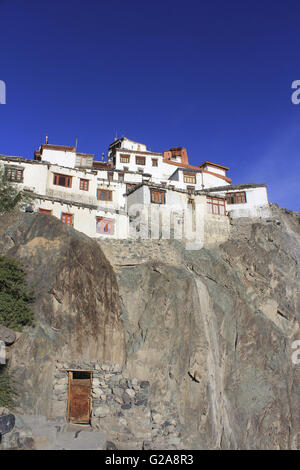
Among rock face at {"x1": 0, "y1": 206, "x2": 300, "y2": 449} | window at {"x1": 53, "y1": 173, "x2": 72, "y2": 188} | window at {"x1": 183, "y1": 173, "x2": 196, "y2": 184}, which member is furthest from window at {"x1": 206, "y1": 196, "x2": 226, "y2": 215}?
window at {"x1": 53, "y1": 173, "x2": 72, "y2": 188}

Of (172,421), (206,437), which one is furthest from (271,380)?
(172,421)

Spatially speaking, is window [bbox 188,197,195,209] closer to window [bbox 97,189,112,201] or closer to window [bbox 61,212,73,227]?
window [bbox 97,189,112,201]

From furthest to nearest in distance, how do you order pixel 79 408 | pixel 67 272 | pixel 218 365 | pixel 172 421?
pixel 218 365
pixel 67 272
pixel 172 421
pixel 79 408

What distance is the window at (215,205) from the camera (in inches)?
1481

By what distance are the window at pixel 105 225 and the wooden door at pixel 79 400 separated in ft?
56.9

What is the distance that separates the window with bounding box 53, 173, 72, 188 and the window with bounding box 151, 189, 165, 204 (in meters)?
8.73

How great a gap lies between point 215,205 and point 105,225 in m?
14.2

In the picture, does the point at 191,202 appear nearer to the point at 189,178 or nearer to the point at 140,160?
the point at 189,178

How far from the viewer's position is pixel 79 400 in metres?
14.7

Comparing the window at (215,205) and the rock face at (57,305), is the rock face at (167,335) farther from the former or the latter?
the window at (215,205)

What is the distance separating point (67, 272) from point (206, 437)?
1345 centimetres

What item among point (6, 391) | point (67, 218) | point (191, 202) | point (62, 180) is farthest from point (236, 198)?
point (6, 391)

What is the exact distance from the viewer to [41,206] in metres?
29.0
